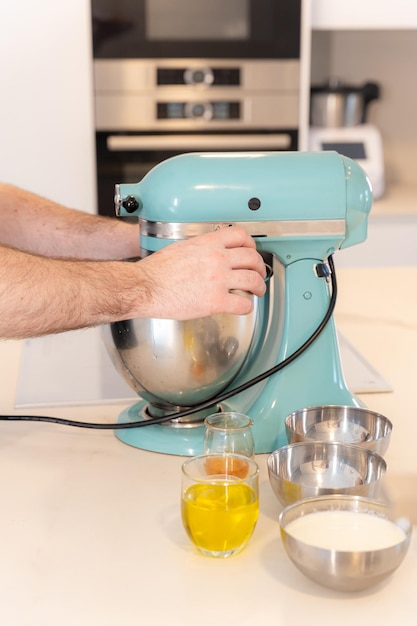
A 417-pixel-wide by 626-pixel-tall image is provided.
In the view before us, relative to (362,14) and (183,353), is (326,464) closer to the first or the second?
(183,353)

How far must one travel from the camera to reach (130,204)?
3.80ft

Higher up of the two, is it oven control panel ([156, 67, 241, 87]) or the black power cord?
oven control panel ([156, 67, 241, 87])

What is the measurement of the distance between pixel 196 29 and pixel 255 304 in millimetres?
2055

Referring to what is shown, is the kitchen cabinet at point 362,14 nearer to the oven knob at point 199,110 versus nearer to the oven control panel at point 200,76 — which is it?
the oven control panel at point 200,76

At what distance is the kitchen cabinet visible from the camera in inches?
121

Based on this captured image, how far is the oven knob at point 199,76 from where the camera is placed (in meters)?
3.02

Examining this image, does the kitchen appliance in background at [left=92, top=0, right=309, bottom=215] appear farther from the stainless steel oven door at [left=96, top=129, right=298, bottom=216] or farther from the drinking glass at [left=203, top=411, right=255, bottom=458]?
the drinking glass at [left=203, top=411, right=255, bottom=458]

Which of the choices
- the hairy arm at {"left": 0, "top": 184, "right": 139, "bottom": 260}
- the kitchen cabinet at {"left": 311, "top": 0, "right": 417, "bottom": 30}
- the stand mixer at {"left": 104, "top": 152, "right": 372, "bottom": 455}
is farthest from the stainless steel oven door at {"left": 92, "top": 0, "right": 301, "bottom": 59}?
the stand mixer at {"left": 104, "top": 152, "right": 372, "bottom": 455}

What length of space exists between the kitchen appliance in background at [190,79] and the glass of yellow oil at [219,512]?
2.26 m

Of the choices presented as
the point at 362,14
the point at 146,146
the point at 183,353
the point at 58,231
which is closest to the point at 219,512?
the point at 183,353

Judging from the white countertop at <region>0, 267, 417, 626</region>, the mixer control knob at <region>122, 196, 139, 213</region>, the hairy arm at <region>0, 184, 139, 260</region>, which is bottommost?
the white countertop at <region>0, 267, 417, 626</region>

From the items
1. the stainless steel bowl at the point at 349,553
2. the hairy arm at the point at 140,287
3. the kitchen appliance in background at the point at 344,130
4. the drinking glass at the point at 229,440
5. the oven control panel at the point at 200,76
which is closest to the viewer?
the stainless steel bowl at the point at 349,553

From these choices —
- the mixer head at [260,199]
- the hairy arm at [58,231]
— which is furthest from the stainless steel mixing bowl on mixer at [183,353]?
the hairy arm at [58,231]

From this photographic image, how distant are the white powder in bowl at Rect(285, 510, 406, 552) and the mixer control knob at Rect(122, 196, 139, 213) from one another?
19.0 inches
